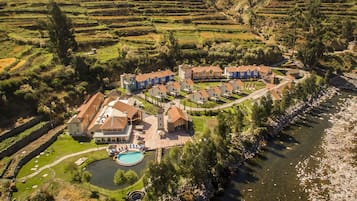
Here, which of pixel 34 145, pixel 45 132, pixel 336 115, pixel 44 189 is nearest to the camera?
pixel 44 189

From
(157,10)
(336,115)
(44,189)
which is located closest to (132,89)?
(44,189)

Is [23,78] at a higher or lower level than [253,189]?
higher

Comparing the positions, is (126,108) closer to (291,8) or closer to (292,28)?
(292,28)

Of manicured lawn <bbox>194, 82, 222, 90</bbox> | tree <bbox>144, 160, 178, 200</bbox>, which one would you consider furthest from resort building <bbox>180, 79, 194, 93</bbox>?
tree <bbox>144, 160, 178, 200</bbox>

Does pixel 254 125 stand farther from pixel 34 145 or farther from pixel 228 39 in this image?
pixel 228 39

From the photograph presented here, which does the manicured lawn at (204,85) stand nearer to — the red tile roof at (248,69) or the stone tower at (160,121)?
the red tile roof at (248,69)
